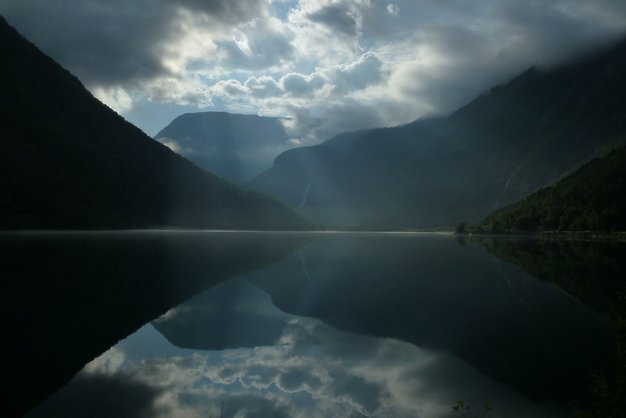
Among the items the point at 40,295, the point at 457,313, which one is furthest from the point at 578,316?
the point at 40,295

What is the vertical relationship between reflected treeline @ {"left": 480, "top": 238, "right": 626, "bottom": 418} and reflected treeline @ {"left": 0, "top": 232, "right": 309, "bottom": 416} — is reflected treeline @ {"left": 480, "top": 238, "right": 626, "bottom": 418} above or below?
above

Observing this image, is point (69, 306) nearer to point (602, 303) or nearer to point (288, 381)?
point (288, 381)

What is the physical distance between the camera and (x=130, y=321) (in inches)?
1109

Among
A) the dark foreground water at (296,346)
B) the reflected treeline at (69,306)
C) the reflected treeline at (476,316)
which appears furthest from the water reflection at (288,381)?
the reflected treeline at (476,316)

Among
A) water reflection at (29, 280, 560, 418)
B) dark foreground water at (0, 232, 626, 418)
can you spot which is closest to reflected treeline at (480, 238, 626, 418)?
dark foreground water at (0, 232, 626, 418)

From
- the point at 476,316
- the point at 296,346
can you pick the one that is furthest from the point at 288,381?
the point at 476,316

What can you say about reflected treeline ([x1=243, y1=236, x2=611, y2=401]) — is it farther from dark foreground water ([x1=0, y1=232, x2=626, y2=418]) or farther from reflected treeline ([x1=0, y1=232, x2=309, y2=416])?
reflected treeline ([x1=0, y1=232, x2=309, y2=416])

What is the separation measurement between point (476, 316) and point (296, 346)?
13.5m

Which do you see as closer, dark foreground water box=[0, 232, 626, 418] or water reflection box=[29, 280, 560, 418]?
water reflection box=[29, 280, 560, 418]

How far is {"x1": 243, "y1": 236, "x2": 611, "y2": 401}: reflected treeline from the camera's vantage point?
824 inches

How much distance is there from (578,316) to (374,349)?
15.2 meters

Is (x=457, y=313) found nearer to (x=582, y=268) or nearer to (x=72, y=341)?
(x=72, y=341)

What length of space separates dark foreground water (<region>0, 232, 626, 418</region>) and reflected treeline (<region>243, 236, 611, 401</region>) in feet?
0.43

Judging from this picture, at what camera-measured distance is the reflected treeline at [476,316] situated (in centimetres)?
2092
